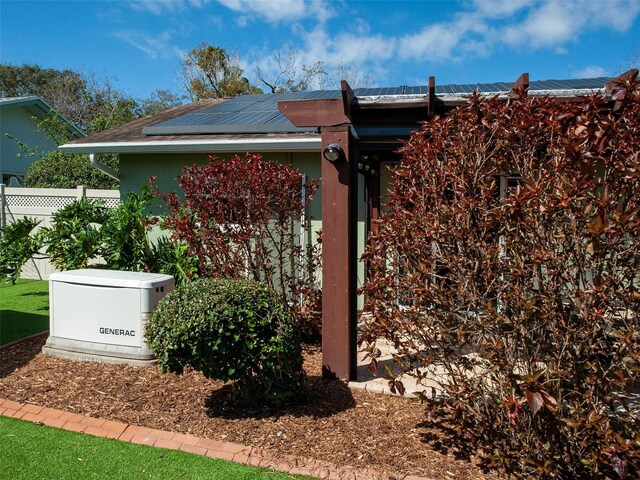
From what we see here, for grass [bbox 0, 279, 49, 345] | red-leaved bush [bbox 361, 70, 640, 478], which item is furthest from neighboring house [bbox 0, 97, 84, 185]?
red-leaved bush [bbox 361, 70, 640, 478]

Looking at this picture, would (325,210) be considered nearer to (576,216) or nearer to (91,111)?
(576,216)

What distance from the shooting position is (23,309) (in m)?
8.82

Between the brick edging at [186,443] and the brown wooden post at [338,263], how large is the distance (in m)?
1.58

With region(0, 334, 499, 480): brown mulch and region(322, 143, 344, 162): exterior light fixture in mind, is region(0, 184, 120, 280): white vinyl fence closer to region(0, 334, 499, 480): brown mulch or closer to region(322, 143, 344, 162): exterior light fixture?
region(0, 334, 499, 480): brown mulch

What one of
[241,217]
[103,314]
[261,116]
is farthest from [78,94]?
[103,314]

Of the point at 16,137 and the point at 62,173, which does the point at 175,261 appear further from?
the point at 16,137

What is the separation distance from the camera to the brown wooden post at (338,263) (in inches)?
199

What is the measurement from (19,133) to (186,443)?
66.0ft

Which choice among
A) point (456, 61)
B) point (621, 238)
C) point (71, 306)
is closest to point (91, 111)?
point (456, 61)

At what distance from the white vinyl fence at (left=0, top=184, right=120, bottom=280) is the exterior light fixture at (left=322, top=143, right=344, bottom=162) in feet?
28.7

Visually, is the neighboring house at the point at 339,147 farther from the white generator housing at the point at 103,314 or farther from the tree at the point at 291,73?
the tree at the point at 291,73

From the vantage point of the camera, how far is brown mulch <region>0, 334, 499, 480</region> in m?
3.75

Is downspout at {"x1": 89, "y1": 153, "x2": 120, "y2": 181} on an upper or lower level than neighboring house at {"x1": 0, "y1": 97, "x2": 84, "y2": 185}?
lower

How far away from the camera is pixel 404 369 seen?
3852 millimetres
